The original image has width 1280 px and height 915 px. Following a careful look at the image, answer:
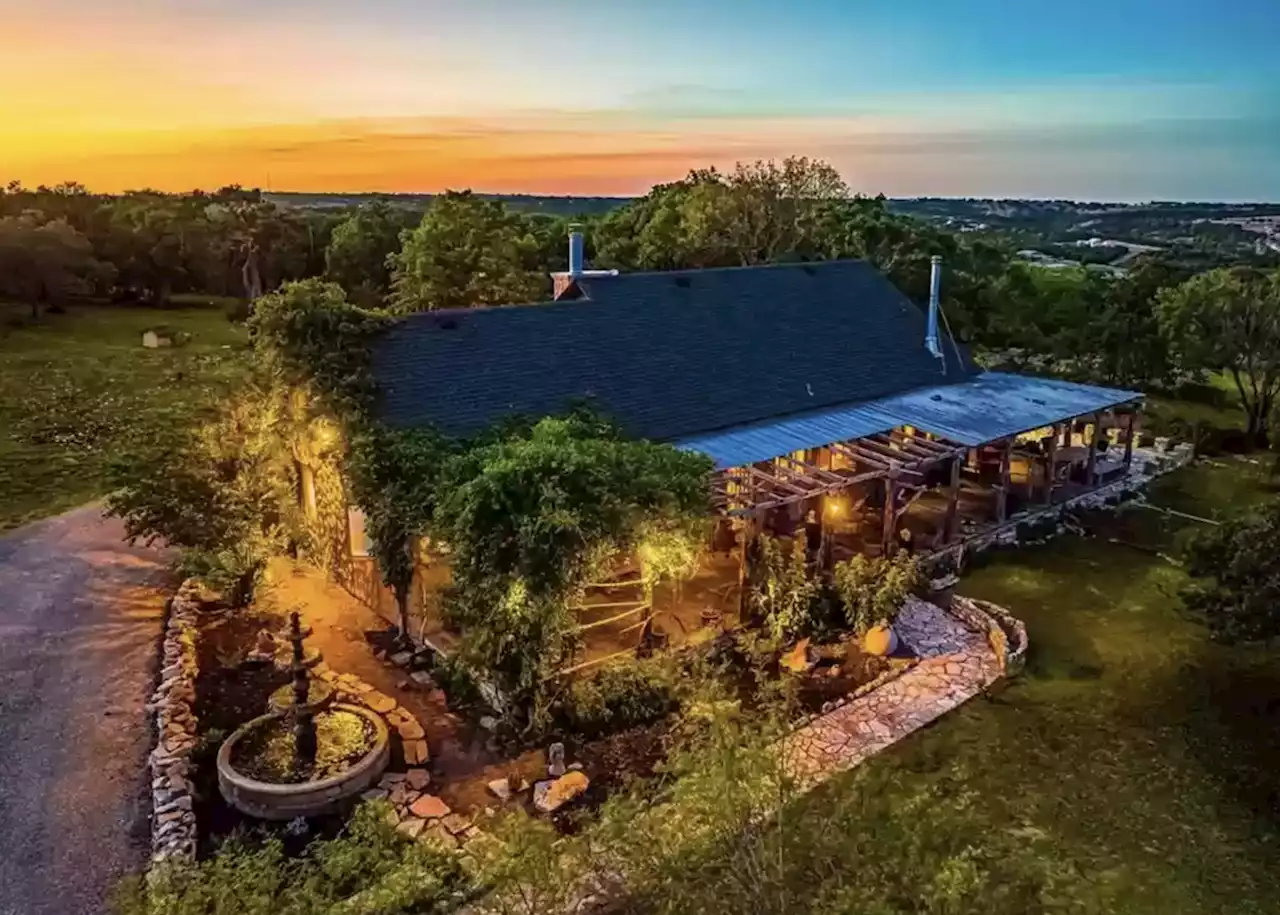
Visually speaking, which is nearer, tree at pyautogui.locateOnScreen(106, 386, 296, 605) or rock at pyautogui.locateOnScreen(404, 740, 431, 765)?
rock at pyautogui.locateOnScreen(404, 740, 431, 765)

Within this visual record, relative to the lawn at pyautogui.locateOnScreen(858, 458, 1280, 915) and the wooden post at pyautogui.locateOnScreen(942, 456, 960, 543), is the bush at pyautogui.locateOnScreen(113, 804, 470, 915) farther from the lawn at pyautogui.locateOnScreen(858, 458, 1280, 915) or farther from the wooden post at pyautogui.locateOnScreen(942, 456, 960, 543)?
the wooden post at pyautogui.locateOnScreen(942, 456, 960, 543)

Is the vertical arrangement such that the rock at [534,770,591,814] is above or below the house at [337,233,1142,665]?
below

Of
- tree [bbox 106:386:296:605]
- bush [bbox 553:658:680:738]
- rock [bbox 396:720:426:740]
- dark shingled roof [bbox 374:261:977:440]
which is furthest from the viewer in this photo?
dark shingled roof [bbox 374:261:977:440]

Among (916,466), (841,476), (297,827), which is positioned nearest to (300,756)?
(297,827)

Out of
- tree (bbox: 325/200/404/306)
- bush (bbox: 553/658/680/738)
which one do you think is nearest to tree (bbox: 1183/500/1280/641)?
bush (bbox: 553/658/680/738)

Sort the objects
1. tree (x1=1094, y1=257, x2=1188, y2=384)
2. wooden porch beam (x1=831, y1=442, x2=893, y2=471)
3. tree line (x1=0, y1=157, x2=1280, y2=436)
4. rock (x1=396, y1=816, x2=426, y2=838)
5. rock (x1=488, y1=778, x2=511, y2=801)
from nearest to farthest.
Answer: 1. rock (x1=396, y1=816, x2=426, y2=838)
2. rock (x1=488, y1=778, x2=511, y2=801)
3. wooden porch beam (x1=831, y1=442, x2=893, y2=471)
4. tree line (x1=0, y1=157, x2=1280, y2=436)
5. tree (x1=1094, y1=257, x2=1188, y2=384)

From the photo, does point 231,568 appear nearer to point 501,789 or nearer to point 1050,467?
point 501,789
